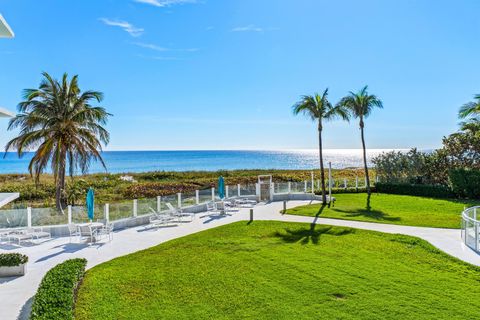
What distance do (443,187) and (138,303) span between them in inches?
1104

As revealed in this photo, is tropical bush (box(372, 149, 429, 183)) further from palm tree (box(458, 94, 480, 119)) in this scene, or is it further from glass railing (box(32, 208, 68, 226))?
glass railing (box(32, 208, 68, 226))

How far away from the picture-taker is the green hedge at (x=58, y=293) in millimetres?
6590

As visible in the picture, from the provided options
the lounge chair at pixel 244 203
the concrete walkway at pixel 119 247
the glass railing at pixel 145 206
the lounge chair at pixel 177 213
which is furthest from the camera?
the lounge chair at pixel 244 203

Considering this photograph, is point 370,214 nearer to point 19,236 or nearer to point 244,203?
point 244,203

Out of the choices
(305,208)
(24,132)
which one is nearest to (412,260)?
(305,208)

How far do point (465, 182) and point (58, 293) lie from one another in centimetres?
2900

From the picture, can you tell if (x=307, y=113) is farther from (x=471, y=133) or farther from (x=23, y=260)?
(x=23, y=260)

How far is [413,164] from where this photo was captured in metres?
32.6

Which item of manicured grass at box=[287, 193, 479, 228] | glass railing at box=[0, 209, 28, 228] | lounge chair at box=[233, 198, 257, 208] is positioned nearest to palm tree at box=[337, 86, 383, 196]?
manicured grass at box=[287, 193, 479, 228]

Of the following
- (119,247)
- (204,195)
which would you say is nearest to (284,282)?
(119,247)

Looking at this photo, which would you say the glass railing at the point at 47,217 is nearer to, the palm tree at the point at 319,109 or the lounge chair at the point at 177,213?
the lounge chair at the point at 177,213

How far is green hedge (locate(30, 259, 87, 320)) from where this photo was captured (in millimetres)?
6590

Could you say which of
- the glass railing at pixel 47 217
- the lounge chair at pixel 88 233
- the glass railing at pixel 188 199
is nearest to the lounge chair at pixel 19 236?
the glass railing at pixel 47 217

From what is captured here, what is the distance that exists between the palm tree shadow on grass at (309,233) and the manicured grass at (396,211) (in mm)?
3288
